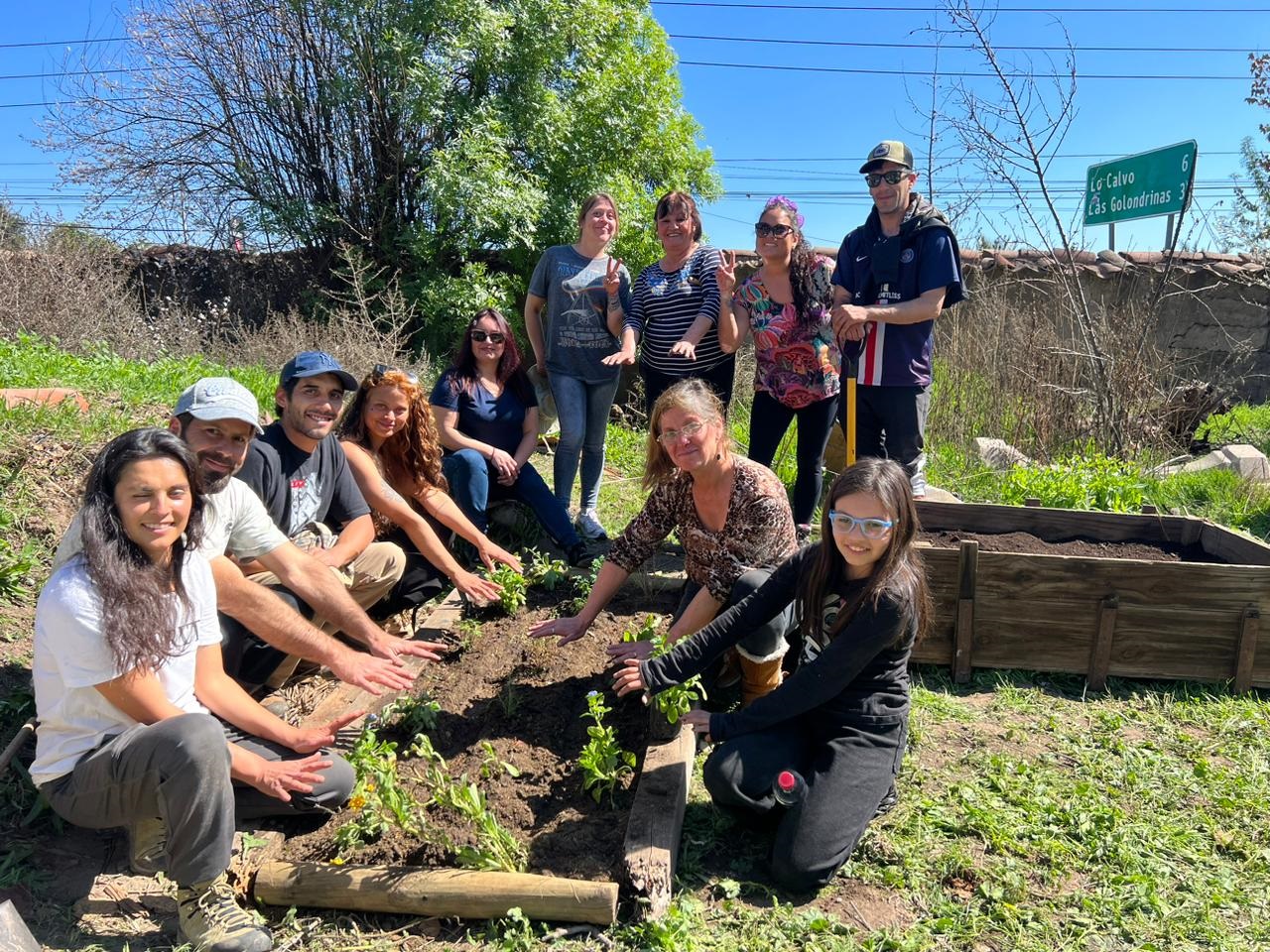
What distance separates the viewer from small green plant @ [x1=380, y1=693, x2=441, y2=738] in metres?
3.24

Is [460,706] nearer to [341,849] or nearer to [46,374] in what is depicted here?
[341,849]

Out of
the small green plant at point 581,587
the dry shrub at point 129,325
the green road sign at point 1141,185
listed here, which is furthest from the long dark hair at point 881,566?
the dry shrub at point 129,325

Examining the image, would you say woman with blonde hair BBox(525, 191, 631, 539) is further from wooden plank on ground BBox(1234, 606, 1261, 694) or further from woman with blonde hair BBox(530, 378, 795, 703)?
wooden plank on ground BBox(1234, 606, 1261, 694)

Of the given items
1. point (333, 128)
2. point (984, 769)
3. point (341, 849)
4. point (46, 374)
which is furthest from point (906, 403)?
point (333, 128)

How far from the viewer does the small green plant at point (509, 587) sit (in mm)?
4203

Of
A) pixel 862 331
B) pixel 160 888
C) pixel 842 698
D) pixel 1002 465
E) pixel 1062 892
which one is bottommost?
pixel 160 888

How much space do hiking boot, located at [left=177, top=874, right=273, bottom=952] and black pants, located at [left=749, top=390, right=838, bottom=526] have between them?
3.18 meters

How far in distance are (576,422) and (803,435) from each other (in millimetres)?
1352

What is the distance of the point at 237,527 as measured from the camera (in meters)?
3.12

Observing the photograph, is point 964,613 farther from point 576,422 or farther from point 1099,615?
point 576,422

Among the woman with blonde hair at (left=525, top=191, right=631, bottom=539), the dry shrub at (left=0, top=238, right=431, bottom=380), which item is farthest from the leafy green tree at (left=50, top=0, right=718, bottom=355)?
the woman with blonde hair at (left=525, top=191, right=631, bottom=539)

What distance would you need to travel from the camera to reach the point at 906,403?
14.4 ft

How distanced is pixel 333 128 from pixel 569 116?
10.8ft

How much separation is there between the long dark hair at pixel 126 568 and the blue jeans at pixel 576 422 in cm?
297
